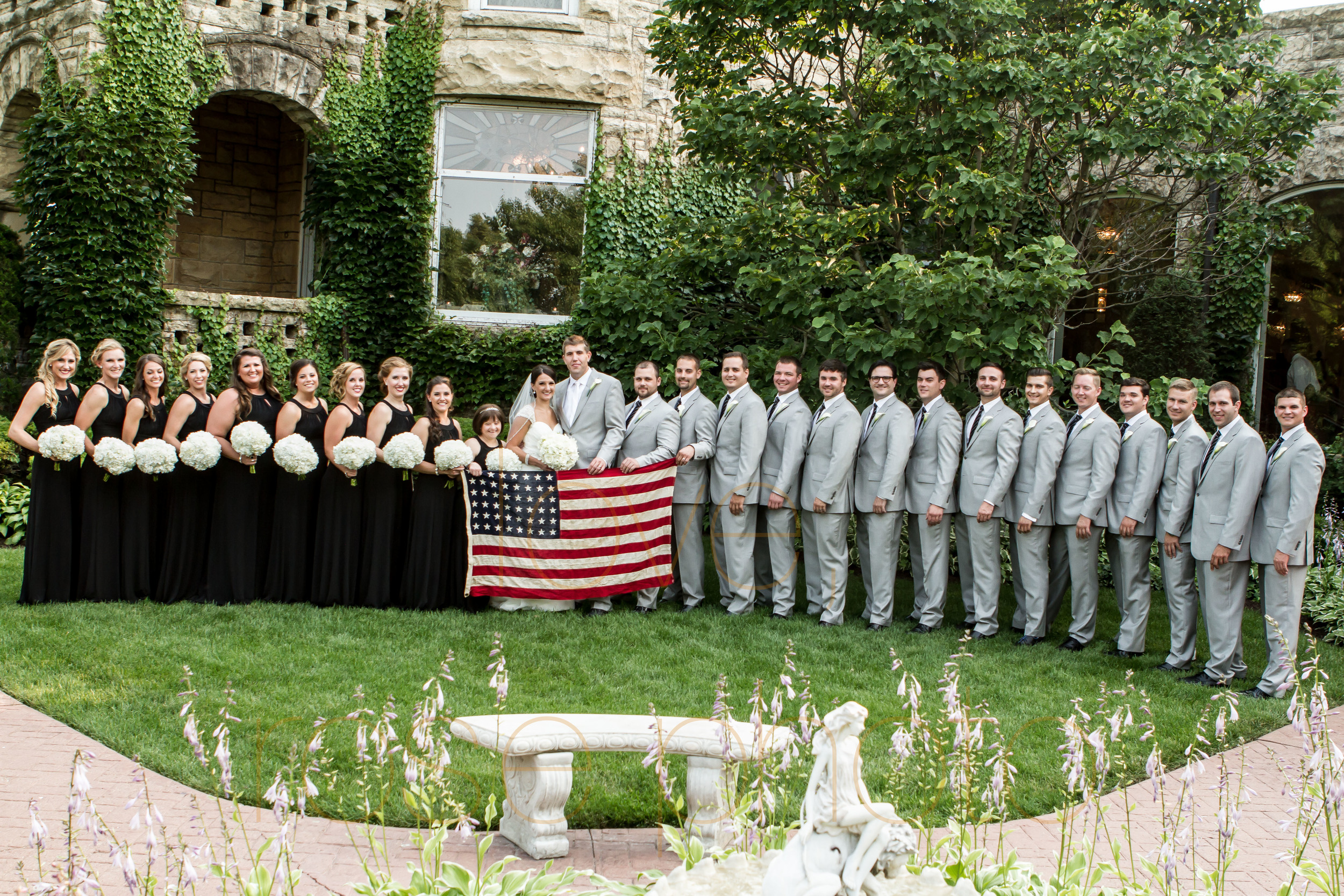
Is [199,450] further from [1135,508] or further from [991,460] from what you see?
[1135,508]

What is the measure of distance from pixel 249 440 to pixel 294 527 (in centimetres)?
84

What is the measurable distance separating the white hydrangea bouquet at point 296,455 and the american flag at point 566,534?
4.16ft

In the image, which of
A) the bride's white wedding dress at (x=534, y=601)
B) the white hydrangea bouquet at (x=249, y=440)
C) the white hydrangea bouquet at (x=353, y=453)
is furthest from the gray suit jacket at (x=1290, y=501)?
the white hydrangea bouquet at (x=249, y=440)

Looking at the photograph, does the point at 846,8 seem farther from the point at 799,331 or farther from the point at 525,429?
the point at 525,429

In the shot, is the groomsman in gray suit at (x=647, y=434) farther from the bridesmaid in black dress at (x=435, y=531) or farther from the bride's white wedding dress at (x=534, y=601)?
the bridesmaid in black dress at (x=435, y=531)

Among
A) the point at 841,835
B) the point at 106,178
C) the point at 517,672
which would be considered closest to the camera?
the point at 841,835

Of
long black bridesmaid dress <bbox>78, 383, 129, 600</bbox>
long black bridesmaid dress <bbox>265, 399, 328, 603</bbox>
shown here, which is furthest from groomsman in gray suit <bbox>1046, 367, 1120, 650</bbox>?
long black bridesmaid dress <bbox>78, 383, 129, 600</bbox>

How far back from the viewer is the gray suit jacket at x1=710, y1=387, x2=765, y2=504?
1015 cm

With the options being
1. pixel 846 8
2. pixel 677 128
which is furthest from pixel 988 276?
pixel 677 128

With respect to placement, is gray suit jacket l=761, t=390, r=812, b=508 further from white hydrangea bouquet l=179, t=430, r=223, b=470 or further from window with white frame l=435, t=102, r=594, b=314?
window with white frame l=435, t=102, r=594, b=314

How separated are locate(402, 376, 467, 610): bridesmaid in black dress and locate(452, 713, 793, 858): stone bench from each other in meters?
4.50

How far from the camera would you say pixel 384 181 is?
15828mm

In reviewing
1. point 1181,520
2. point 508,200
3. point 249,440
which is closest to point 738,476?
point 1181,520

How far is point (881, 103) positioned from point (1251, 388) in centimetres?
840
